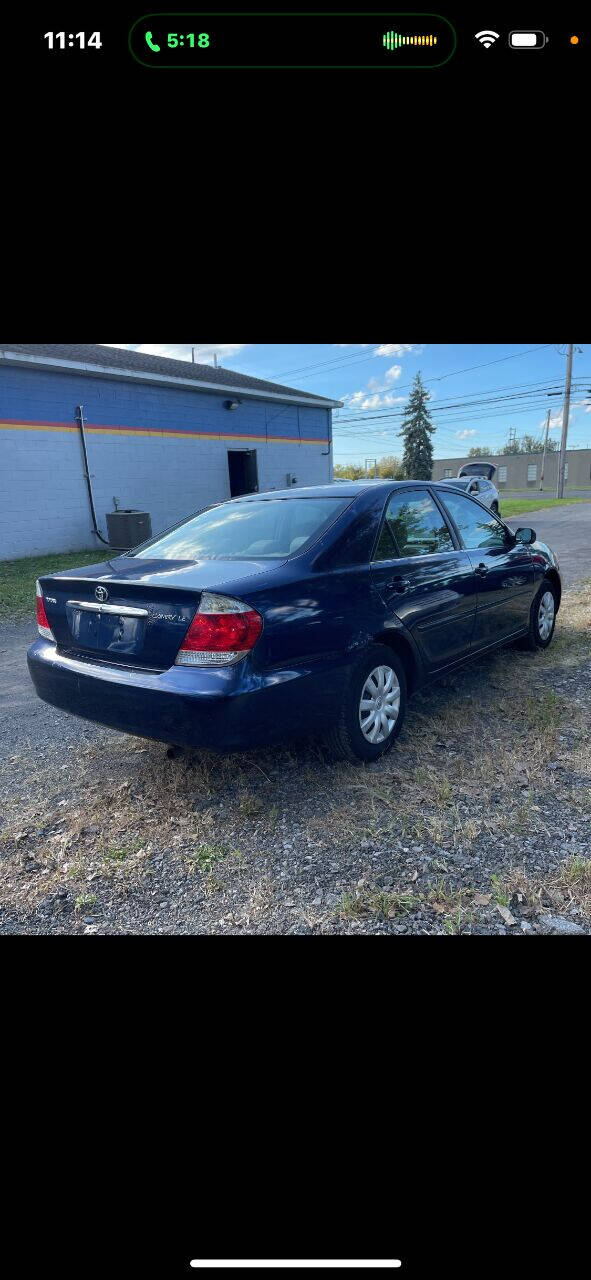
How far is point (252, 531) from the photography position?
3.37 metres

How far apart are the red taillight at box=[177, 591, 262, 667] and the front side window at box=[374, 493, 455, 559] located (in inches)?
40.9

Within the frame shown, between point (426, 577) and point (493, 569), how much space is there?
2.94 feet

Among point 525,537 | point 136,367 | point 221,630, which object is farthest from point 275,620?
point 136,367

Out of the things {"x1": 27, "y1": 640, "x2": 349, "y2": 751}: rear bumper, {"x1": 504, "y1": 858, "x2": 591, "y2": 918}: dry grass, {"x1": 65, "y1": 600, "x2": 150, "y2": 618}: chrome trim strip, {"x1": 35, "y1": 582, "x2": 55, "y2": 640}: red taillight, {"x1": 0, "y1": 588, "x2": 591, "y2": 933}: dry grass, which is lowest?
{"x1": 0, "y1": 588, "x2": 591, "y2": 933}: dry grass

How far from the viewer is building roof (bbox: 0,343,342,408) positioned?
10.9m

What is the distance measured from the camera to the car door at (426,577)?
3.32 meters

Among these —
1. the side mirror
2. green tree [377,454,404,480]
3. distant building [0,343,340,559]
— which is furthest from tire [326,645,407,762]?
green tree [377,454,404,480]
